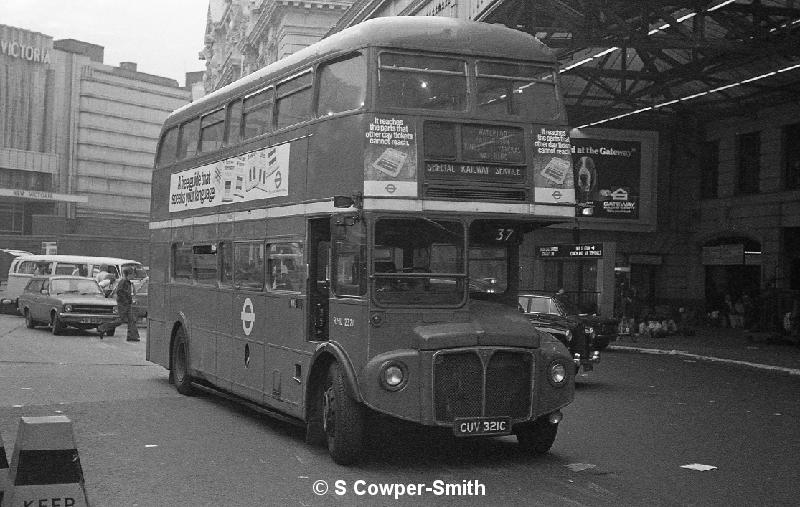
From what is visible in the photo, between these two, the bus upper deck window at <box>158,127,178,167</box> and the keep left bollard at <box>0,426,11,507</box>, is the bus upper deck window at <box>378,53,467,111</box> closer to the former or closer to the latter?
the keep left bollard at <box>0,426,11,507</box>

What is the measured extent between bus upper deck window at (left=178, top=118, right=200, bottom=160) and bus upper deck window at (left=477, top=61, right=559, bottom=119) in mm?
6097

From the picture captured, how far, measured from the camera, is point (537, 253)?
31562mm

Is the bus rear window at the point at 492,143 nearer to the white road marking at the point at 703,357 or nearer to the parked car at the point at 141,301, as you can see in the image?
the white road marking at the point at 703,357

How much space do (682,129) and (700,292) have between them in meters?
6.60

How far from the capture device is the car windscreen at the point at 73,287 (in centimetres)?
2998

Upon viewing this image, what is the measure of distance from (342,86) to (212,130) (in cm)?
447

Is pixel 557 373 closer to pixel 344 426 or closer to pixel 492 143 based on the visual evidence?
pixel 344 426

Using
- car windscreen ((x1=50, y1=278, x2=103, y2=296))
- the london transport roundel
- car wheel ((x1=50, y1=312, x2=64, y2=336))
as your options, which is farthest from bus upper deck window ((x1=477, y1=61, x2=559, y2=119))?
car windscreen ((x1=50, y1=278, x2=103, y2=296))

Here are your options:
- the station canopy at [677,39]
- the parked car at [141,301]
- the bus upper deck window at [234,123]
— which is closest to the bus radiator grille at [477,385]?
the bus upper deck window at [234,123]

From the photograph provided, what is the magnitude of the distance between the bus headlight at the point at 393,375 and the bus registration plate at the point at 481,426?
588mm

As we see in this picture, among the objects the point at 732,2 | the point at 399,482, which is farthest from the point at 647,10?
the point at 399,482

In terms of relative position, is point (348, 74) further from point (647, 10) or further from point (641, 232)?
point (641, 232)

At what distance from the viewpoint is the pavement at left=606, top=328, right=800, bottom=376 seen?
25.5 metres

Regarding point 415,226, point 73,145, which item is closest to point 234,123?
point 415,226
